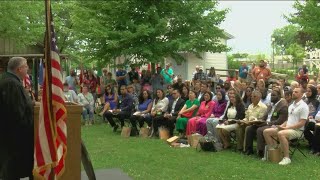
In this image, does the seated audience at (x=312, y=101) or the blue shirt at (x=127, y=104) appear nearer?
the seated audience at (x=312, y=101)

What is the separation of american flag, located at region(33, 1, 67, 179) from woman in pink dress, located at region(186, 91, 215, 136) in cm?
627

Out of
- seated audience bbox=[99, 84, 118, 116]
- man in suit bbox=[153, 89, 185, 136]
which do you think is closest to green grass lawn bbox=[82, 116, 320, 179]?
man in suit bbox=[153, 89, 185, 136]

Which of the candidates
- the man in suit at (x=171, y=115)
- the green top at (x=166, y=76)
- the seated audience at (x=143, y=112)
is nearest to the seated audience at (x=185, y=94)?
the man in suit at (x=171, y=115)

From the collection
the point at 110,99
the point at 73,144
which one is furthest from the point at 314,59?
the point at 73,144

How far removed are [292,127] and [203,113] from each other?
285 cm

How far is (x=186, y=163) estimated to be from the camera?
325 inches

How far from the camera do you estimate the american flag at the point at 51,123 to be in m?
4.47

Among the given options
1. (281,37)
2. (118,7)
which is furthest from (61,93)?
(281,37)

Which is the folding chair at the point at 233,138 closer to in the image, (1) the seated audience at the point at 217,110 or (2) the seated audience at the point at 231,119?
(2) the seated audience at the point at 231,119

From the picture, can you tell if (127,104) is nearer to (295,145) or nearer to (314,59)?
(295,145)

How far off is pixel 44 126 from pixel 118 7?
11.8m

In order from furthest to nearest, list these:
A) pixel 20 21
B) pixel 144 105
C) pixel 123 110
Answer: pixel 20 21, pixel 123 110, pixel 144 105

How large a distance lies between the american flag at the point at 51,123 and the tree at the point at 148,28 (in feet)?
35.7

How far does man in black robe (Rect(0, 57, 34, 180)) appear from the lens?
490 centimetres
